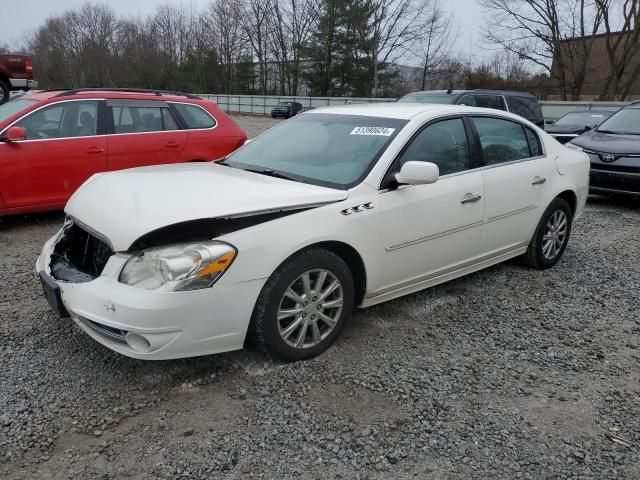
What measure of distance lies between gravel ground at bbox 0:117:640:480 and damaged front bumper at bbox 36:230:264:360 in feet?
1.00

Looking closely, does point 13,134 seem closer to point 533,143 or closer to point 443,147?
point 443,147

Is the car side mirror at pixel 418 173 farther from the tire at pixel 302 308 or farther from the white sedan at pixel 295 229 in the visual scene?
the tire at pixel 302 308

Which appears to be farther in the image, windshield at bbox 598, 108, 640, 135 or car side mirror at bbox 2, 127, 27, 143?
windshield at bbox 598, 108, 640, 135

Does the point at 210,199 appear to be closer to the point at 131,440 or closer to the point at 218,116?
the point at 131,440

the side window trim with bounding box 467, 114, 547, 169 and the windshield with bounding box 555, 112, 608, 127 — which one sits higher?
the windshield with bounding box 555, 112, 608, 127

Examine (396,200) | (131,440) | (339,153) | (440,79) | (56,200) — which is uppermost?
(440,79)

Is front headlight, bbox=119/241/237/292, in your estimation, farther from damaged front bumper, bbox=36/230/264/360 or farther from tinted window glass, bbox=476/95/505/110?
tinted window glass, bbox=476/95/505/110

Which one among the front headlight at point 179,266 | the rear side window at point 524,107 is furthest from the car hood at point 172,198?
the rear side window at point 524,107

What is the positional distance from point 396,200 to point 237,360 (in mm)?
1438

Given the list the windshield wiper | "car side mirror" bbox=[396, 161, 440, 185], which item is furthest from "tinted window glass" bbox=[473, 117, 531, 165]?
the windshield wiper

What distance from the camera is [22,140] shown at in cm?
569

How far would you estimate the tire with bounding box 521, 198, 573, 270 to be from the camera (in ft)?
15.7

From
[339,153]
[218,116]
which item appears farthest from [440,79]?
[339,153]

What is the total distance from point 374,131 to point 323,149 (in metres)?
0.39
